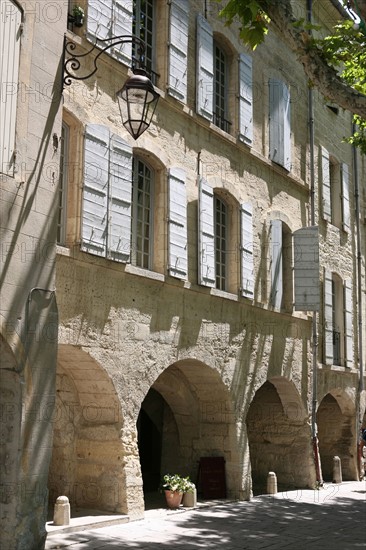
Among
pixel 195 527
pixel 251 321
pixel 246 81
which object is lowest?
pixel 195 527

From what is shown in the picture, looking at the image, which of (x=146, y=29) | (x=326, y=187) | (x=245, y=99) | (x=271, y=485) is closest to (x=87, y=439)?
(x=271, y=485)

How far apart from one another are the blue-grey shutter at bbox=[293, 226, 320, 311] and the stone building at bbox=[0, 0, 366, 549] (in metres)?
0.03

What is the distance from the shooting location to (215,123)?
13125 millimetres

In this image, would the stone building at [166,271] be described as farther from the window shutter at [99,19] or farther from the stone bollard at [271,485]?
the stone bollard at [271,485]

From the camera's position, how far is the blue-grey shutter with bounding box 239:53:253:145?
43.9ft

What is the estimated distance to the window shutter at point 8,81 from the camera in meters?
7.20

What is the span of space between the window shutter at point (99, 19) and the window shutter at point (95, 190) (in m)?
1.30

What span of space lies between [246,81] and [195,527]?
796cm

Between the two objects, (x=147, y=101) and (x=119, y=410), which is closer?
(x=147, y=101)

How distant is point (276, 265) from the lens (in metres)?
14.3

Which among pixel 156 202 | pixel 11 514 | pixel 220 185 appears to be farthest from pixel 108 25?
pixel 11 514

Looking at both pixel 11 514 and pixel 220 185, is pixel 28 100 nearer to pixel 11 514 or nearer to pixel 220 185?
pixel 11 514

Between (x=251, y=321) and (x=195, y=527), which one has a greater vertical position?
(x=251, y=321)

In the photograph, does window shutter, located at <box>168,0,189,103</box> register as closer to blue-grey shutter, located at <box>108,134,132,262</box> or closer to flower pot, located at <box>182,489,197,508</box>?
blue-grey shutter, located at <box>108,134,132,262</box>
